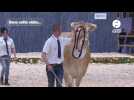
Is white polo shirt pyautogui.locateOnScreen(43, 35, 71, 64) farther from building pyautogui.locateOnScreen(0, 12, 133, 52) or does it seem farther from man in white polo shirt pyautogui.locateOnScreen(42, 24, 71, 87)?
building pyautogui.locateOnScreen(0, 12, 133, 52)

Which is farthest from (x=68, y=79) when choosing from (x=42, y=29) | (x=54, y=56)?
(x=42, y=29)

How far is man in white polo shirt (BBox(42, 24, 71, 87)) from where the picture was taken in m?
7.25

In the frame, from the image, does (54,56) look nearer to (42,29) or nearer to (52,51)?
(52,51)

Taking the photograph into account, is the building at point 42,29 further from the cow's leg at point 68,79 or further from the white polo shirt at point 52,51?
the white polo shirt at point 52,51

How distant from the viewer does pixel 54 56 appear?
7309 millimetres

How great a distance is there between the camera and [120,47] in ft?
48.0

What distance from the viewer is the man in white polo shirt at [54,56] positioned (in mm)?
7250

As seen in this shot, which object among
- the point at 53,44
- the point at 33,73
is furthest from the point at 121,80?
the point at 53,44

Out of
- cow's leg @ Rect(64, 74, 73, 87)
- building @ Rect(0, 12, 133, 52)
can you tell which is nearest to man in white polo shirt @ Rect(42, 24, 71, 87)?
cow's leg @ Rect(64, 74, 73, 87)

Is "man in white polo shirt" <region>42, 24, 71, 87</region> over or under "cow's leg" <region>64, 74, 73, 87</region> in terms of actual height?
over
